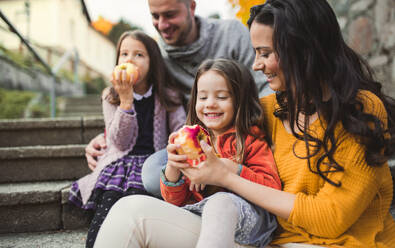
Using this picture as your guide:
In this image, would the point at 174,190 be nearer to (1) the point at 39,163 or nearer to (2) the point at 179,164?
(2) the point at 179,164

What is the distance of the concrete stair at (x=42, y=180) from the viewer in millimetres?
1812

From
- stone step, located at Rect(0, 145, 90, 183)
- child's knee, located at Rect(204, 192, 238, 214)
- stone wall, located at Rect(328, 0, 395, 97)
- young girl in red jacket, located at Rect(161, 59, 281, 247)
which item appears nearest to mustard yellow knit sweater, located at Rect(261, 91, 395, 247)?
young girl in red jacket, located at Rect(161, 59, 281, 247)

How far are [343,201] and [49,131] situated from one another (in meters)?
2.39

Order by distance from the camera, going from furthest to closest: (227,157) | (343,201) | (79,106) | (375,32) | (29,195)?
(79,106) → (375,32) → (29,195) → (227,157) → (343,201)

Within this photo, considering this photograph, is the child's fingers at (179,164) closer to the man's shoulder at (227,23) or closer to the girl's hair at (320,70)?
the girl's hair at (320,70)

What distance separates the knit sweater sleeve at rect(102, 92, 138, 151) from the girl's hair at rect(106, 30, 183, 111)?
0.24 m

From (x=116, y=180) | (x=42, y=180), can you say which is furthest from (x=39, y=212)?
(x=116, y=180)

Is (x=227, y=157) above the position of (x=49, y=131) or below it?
above

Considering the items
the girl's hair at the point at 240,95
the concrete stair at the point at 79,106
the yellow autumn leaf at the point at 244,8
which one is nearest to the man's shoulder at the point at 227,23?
the yellow autumn leaf at the point at 244,8

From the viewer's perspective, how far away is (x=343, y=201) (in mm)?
1005

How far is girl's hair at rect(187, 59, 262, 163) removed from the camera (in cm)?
141

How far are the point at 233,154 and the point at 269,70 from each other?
420 mm

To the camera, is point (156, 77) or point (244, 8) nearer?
point (156, 77)

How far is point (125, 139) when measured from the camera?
1867 mm
